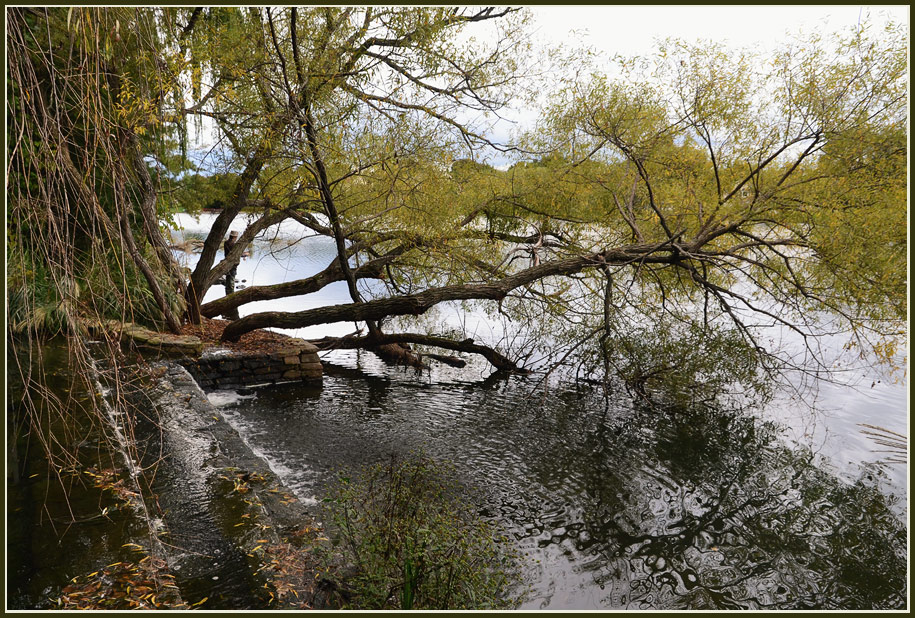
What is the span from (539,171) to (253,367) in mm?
5251

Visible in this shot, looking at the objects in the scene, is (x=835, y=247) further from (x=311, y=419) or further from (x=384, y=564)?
(x=311, y=419)

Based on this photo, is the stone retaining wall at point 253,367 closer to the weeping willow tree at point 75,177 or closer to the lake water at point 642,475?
the lake water at point 642,475

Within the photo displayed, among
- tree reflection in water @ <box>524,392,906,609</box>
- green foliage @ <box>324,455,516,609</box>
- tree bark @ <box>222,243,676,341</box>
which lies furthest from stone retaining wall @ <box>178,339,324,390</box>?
green foliage @ <box>324,455,516,609</box>

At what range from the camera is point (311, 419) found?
22.9ft

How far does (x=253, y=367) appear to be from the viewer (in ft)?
27.3

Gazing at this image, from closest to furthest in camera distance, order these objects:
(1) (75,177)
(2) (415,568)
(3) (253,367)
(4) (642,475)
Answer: (1) (75,177), (2) (415,568), (4) (642,475), (3) (253,367)

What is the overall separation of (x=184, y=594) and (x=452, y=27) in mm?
6639

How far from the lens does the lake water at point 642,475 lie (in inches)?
161

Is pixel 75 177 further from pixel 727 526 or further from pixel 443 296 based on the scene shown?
pixel 443 296

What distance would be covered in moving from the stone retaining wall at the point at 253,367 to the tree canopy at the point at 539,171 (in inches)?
22.1

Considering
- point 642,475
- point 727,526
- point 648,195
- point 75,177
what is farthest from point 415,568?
point 648,195

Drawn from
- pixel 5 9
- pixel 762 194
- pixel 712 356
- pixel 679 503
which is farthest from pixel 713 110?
pixel 5 9

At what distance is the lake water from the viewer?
4090mm

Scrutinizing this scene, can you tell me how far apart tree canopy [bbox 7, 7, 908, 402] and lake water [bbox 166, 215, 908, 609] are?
905 mm
